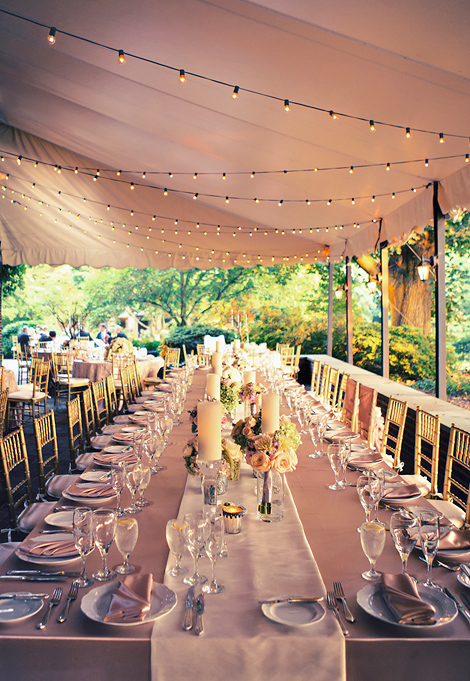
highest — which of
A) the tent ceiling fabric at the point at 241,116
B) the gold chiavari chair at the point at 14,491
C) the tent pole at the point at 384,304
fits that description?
the tent ceiling fabric at the point at 241,116

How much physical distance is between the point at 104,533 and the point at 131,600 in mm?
223

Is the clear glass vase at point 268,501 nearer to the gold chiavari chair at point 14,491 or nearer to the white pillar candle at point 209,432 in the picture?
the white pillar candle at point 209,432

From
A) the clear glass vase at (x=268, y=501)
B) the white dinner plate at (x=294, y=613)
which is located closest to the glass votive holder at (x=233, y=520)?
the clear glass vase at (x=268, y=501)

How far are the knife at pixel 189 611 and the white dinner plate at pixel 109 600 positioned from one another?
4cm

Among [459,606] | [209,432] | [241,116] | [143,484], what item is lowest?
[459,606]

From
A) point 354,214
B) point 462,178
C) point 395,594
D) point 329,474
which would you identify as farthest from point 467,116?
point 354,214

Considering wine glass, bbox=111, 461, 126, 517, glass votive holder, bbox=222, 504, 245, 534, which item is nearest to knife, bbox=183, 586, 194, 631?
glass votive holder, bbox=222, 504, 245, 534

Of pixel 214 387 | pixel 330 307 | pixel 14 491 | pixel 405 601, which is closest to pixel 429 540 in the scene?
pixel 405 601

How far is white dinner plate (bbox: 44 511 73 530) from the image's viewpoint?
1991mm

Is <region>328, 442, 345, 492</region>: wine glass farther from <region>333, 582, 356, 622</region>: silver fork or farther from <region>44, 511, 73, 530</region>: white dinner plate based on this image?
<region>44, 511, 73, 530</region>: white dinner plate

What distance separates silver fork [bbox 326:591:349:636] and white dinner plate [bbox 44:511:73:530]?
39.4 inches

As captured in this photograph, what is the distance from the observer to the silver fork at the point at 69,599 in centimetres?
139

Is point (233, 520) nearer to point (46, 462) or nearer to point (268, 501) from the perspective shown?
point (268, 501)

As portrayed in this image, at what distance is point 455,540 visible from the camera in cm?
183
